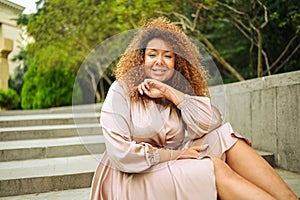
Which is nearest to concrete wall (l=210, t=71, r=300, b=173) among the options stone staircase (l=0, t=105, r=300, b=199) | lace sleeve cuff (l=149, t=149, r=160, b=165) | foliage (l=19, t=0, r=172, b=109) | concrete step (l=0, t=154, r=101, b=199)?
stone staircase (l=0, t=105, r=300, b=199)

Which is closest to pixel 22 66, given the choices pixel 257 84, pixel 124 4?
pixel 124 4

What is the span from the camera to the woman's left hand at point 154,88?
58.6 inches

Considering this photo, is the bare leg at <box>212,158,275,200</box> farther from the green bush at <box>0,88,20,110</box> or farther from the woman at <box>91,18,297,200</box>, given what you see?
the green bush at <box>0,88,20,110</box>

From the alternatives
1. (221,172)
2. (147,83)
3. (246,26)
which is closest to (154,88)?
(147,83)

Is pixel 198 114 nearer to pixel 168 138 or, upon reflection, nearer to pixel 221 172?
pixel 168 138

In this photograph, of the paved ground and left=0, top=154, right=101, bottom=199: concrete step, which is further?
left=0, top=154, right=101, bottom=199: concrete step

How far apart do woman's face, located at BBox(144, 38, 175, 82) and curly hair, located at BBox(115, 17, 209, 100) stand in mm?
26

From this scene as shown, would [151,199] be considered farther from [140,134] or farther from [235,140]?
[235,140]

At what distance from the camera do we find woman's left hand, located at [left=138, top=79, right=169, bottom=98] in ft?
4.88

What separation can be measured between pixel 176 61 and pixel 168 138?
15.3 inches

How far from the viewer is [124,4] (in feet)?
18.3

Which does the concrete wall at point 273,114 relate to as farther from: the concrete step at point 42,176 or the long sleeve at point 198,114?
the concrete step at point 42,176

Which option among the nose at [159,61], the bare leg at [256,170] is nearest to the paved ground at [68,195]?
the bare leg at [256,170]

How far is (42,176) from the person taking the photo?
7.24 feet
